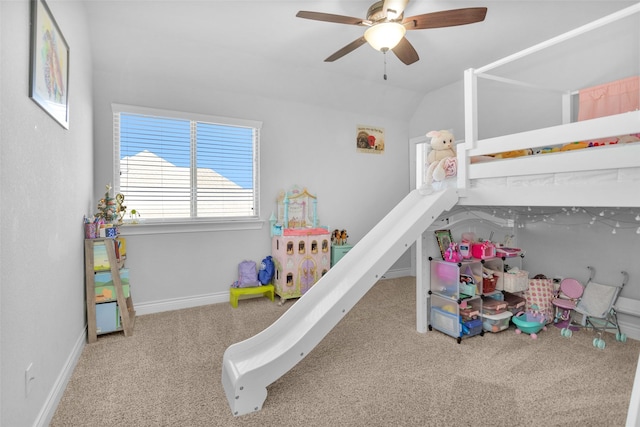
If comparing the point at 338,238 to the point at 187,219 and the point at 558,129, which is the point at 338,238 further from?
the point at 558,129

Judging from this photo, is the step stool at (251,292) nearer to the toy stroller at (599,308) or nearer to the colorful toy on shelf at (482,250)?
the colorful toy on shelf at (482,250)

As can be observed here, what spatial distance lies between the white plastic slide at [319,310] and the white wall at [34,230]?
0.90m

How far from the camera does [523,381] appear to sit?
2.01 metres

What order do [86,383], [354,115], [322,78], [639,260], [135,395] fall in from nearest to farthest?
[135,395] → [86,383] → [639,260] → [322,78] → [354,115]

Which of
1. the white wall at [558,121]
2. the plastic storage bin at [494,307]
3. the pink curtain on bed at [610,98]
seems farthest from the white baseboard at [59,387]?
the pink curtain on bed at [610,98]

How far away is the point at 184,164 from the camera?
358 centimetres

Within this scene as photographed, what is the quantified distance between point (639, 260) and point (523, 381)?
66.0 inches

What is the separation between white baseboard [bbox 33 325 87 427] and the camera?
1605mm

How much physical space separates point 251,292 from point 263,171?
4.71 ft

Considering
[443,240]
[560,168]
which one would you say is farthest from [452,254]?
[560,168]

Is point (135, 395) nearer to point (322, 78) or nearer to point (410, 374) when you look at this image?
point (410, 374)

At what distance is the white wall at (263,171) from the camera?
3340 mm

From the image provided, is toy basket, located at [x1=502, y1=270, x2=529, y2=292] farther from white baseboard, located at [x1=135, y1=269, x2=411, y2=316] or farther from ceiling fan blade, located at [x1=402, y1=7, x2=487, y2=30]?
white baseboard, located at [x1=135, y1=269, x2=411, y2=316]

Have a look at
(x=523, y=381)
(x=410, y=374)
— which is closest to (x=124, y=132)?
(x=410, y=374)
